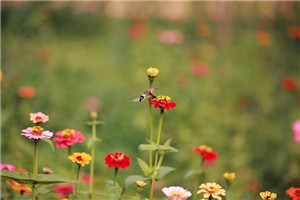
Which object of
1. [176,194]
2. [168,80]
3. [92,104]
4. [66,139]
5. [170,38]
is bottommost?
[176,194]

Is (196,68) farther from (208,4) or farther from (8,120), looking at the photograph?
(8,120)

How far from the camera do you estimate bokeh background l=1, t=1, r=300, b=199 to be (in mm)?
1649

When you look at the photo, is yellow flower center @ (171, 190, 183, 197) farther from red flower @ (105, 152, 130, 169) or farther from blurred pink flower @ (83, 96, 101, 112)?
blurred pink flower @ (83, 96, 101, 112)

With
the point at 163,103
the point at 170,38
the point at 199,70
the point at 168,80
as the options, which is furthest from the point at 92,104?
the point at 163,103

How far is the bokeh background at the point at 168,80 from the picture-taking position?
1649 mm

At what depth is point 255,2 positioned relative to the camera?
2.80 m

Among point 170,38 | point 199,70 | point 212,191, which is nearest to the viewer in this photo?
point 212,191

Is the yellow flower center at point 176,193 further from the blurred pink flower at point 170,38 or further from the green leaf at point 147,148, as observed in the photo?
the blurred pink flower at point 170,38

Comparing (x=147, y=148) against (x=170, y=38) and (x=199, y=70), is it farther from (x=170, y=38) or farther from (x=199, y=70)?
(x=170, y=38)

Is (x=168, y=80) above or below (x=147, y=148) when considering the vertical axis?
above

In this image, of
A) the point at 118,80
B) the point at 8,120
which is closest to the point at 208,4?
the point at 118,80

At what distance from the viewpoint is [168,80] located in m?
2.35

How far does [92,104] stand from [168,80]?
532 millimetres

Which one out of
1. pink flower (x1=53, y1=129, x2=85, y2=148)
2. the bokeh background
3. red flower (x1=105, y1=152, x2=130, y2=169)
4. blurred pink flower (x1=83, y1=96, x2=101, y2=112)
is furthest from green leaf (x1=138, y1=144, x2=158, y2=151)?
blurred pink flower (x1=83, y1=96, x2=101, y2=112)
